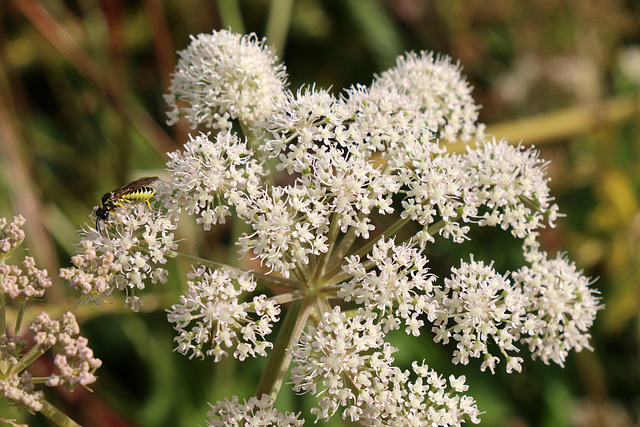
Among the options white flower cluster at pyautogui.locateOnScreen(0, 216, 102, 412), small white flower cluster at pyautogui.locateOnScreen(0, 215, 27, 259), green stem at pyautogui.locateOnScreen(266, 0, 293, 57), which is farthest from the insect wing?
green stem at pyautogui.locateOnScreen(266, 0, 293, 57)

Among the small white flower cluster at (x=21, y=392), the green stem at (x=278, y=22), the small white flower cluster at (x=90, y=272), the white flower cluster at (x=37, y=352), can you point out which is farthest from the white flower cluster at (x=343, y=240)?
the green stem at (x=278, y=22)

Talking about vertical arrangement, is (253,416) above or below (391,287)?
below

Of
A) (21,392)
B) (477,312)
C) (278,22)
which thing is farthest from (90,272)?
(278,22)

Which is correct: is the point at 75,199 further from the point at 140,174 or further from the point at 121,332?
the point at 121,332

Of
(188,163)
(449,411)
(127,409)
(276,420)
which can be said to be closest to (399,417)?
(449,411)

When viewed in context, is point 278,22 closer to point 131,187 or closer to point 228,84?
point 228,84

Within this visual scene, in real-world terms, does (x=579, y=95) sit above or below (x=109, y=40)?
above

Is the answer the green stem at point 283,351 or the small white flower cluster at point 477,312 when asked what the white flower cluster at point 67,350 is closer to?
the green stem at point 283,351
